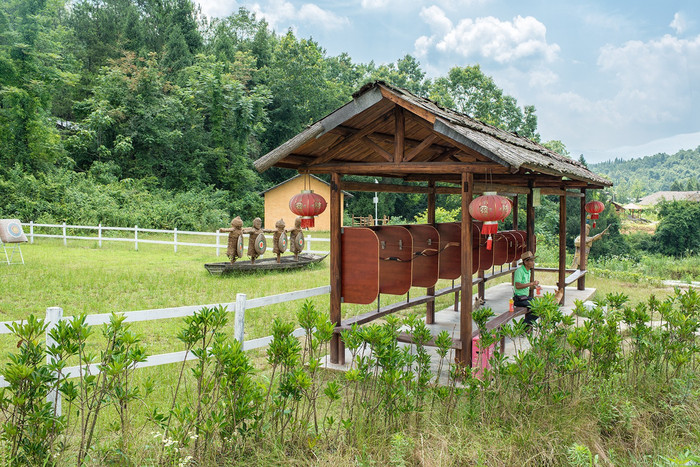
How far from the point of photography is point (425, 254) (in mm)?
7008

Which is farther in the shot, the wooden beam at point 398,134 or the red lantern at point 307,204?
the red lantern at point 307,204

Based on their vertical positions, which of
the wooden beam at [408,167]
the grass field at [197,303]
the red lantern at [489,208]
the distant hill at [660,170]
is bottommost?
the grass field at [197,303]

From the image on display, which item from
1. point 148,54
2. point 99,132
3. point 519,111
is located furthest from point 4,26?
point 519,111

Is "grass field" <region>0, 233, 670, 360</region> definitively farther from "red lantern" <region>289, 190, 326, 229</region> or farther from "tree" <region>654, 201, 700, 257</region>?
"tree" <region>654, 201, 700, 257</region>

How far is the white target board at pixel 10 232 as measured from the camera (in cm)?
1455

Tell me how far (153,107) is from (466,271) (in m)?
31.9

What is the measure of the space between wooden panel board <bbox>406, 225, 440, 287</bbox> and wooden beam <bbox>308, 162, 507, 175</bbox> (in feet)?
3.23

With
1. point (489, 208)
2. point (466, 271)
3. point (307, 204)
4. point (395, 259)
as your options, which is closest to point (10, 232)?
point (307, 204)

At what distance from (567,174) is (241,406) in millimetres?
5933

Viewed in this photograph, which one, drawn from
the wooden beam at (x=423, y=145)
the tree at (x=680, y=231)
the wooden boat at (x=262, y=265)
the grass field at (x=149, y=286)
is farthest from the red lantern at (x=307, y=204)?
the tree at (x=680, y=231)

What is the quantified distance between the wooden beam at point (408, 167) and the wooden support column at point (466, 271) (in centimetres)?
20

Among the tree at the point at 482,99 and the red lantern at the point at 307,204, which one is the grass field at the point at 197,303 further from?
the tree at the point at 482,99

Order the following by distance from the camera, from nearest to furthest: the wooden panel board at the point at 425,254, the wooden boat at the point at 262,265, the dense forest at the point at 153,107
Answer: the wooden panel board at the point at 425,254
the wooden boat at the point at 262,265
the dense forest at the point at 153,107

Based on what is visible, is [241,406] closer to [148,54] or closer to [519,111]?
[148,54]
